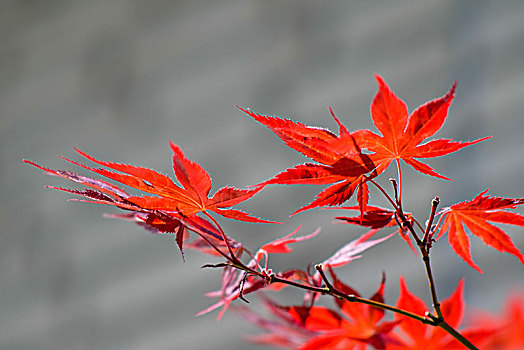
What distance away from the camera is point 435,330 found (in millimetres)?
510

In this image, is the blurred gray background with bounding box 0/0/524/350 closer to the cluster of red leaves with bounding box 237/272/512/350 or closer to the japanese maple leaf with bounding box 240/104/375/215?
the cluster of red leaves with bounding box 237/272/512/350

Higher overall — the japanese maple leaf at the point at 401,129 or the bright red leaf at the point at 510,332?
the japanese maple leaf at the point at 401,129

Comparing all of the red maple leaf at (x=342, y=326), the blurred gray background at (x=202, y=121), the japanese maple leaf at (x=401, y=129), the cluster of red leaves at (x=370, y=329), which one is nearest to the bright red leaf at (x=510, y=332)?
the cluster of red leaves at (x=370, y=329)

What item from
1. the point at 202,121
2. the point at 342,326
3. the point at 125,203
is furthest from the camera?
the point at 202,121

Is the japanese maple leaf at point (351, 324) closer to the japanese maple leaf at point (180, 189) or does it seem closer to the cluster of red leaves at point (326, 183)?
the cluster of red leaves at point (326, 183)

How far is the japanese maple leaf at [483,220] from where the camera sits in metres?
0.36

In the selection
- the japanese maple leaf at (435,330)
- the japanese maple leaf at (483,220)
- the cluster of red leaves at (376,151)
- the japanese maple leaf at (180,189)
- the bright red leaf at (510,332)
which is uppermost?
the japanese maple leaf at (180,189)

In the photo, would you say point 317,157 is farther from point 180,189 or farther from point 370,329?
point 370,329

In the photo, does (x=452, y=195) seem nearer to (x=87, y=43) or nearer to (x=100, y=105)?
(x=100, y=105)

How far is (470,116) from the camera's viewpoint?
61.7 inches

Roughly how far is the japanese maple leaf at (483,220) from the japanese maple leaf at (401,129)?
41mm

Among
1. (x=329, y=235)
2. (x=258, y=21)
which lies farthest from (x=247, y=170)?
(x=258, y=21)

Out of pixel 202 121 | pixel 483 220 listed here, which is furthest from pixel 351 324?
pixel 202 121

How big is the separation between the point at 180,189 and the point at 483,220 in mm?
222
